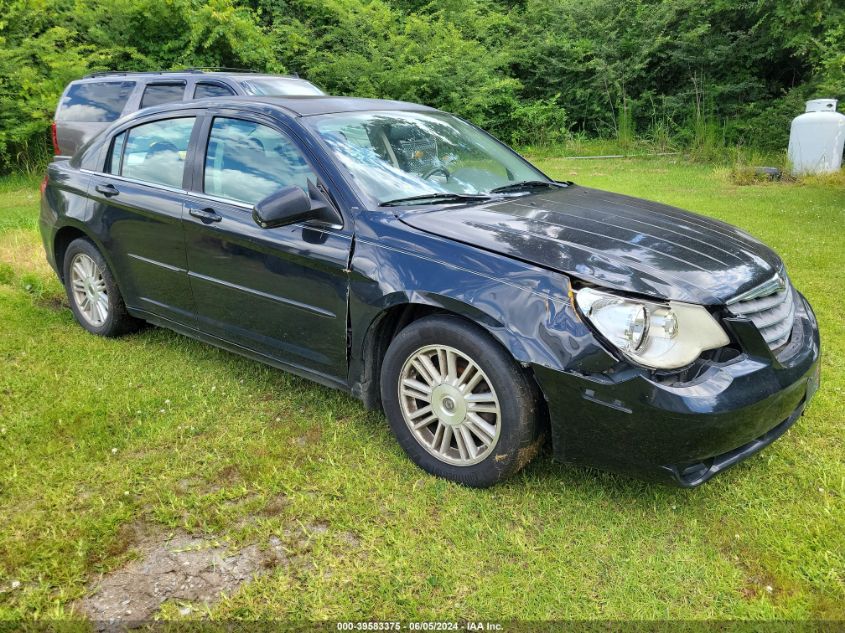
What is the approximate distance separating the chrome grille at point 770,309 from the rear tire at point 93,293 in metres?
3.76

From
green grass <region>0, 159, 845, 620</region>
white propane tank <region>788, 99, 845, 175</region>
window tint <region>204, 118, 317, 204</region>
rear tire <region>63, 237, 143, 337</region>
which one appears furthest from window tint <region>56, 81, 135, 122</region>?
white propane tank <region>788, 99, 845, 175</region>

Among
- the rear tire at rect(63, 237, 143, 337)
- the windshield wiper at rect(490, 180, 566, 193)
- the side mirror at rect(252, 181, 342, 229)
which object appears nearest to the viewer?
the side mirror at rect(252, 181, 342, 229)

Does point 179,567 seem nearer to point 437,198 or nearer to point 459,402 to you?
point 459,402

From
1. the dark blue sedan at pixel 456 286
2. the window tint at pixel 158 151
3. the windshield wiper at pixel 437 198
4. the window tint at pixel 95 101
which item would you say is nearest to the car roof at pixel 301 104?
the dark blue sedan at pixel 456 286

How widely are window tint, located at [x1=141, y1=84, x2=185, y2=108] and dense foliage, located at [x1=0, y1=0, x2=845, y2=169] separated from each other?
16.7 feet

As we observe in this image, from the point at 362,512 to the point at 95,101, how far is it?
812cm

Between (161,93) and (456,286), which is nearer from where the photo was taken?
(456,286)

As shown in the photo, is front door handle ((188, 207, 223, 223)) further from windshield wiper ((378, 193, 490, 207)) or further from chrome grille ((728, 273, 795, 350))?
chrome grille ((728, 273, 795, 350))

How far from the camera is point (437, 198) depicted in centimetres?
336

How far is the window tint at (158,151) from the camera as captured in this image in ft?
12.9

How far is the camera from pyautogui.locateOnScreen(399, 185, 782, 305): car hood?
8.68 feet

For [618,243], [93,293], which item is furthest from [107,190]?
[618,243]

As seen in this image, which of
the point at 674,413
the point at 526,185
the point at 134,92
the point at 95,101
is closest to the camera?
the point at 674,413

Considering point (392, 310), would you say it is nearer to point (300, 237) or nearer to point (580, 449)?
point (300, 237)
